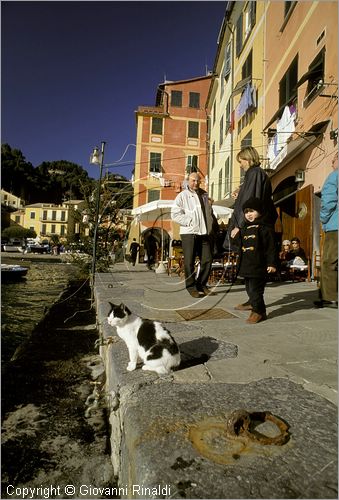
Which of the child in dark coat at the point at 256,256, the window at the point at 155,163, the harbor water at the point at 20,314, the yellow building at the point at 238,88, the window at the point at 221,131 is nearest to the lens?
the child in dark coat at the point at 256,256

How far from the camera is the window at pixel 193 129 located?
2742 cm

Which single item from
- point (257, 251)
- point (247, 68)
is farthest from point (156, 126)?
point (257, 251)

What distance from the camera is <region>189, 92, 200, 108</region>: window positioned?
27.6 m

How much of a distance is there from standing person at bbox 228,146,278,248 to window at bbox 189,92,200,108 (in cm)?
2675

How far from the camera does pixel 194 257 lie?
445cm

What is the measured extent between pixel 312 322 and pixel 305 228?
18.9ft

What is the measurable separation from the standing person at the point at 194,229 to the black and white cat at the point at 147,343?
245cm

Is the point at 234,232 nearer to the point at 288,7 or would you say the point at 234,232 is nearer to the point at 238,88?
the point at 288,7

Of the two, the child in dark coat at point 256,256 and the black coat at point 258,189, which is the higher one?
the black coat at point 258,189

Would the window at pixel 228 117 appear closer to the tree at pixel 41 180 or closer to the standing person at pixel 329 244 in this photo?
the standing person at pixel 329 244

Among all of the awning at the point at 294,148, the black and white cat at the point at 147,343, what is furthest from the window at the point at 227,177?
the black and white cat at the point at 147,343

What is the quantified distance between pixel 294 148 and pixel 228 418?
8.09m

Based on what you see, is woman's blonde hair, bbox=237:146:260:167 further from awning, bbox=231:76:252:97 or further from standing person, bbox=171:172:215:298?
awning, bbox=231:76:252:97

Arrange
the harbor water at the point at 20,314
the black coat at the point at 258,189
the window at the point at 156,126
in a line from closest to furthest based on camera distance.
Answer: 1. the black coat at the point at 258,189
2. the harbor water at the point at 20,314
3. the window at the point at 156,126
